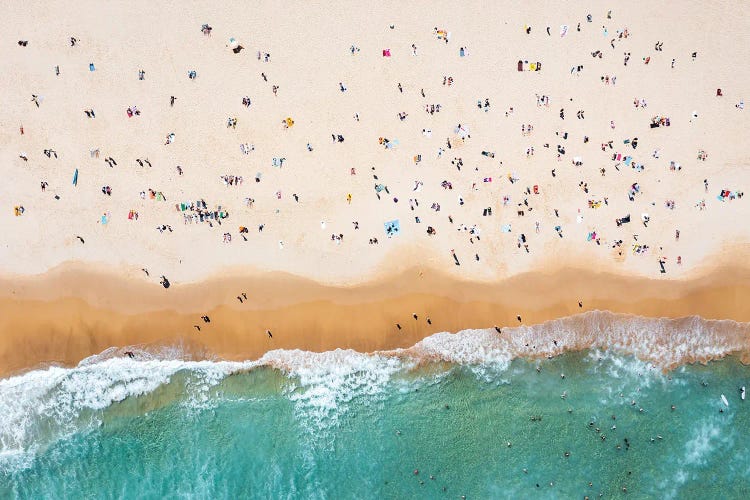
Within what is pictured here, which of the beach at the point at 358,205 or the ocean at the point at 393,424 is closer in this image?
the ocean at the point at 393,424

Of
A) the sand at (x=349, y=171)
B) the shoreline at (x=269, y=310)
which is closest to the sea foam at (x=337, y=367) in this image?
the shoreline at (x=269, y=310)

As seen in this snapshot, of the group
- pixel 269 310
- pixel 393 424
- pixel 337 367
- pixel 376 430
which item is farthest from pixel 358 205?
pixel 376 430

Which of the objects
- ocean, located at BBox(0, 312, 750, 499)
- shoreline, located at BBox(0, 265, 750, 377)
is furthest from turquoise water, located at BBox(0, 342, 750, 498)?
shoreline, located at BBox(0, 265, 750, 377)

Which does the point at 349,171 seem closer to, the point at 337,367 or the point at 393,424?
the point at 337,367

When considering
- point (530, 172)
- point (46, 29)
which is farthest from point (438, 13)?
point (46, 29)

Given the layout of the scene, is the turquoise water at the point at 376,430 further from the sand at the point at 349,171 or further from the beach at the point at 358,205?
the sand at the point at 349,171

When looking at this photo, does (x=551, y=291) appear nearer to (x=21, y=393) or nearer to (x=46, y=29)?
(x=21, y=393)
